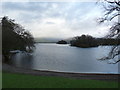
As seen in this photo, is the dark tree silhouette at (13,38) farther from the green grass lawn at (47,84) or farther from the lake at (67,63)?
the green grass lawn at (47,84)

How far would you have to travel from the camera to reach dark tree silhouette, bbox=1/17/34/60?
1133 inches

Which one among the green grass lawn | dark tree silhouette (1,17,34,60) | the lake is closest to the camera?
the green grass lawn

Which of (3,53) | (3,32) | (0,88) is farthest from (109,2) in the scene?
(3,53)

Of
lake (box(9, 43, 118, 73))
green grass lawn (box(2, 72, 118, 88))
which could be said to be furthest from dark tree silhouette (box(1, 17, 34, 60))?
green grass lawn (box(2, 72, 118, 88))

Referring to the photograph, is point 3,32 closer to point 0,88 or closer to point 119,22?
point 119,22

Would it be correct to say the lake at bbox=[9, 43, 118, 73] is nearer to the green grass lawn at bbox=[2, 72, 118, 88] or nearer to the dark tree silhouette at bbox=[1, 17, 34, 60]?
the dark tree silhouette at bbox=[1, 17, 34, 60]

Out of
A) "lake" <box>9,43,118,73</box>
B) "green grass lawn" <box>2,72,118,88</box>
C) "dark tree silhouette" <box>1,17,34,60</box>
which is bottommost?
"lake" <box>9,43,118,73</box>

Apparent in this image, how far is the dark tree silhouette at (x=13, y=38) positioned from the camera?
28766 mm

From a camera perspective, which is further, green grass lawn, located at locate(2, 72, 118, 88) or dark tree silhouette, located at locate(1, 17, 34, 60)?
dark tree silhouette, located at locate(1, 17, 34, 60)

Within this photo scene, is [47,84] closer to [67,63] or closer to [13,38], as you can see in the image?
[67,63]

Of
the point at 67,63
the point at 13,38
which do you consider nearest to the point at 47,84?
the point at 67,63

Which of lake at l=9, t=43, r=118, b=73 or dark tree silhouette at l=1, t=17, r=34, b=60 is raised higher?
dark tree silhouette at l=1, t=17, r=34, b=60

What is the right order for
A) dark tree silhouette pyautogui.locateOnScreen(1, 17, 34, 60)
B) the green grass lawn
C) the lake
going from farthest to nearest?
dark tree silhouette pyautogui.locateOnScreen(1, 17, 34, 60) < the lake < the green grass lawn

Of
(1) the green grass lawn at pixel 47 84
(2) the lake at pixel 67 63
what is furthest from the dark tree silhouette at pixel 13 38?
(1) the green grass lawn at pixel 47 84
